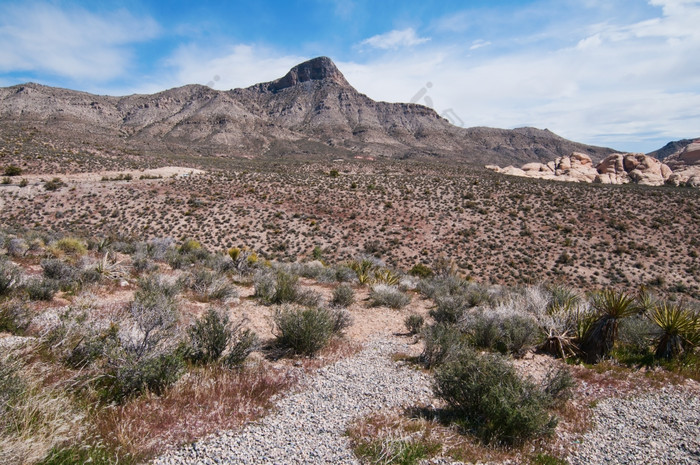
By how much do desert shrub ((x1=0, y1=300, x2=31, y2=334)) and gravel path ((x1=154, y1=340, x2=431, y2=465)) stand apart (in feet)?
12.8

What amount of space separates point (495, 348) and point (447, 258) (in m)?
19.7

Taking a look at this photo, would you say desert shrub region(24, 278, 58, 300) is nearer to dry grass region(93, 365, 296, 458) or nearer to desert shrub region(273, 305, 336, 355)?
dry grass region(93, 365, 296, 458)

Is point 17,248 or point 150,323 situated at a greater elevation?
point 17,248

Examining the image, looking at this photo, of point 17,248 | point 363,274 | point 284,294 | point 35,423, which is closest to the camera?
point 35,423

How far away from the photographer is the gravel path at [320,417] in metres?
3.29

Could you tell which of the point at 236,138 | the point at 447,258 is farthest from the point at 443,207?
the point at 236,138

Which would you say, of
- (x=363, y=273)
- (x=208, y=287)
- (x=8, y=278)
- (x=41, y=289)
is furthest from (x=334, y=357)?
(x=363, y=273)

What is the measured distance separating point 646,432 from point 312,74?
183 metres

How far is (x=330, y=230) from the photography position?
29.2 metres

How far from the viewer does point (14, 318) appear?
5254 mm

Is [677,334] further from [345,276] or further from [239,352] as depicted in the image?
[345,276]

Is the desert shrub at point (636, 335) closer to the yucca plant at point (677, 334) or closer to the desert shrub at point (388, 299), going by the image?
the yucca plant at point (677, 334)

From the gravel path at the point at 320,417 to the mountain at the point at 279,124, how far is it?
56728 millimetres

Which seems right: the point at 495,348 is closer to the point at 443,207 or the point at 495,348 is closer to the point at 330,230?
the point at 330,230
